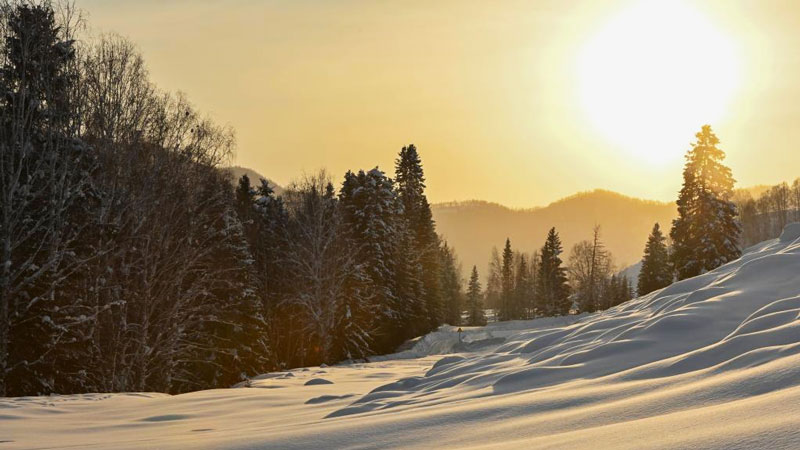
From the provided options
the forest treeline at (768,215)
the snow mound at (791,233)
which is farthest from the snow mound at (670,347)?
the forest treeline at (768,215)

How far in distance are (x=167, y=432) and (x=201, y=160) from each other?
16.8 metres

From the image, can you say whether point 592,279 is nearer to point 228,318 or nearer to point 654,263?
point 654,263

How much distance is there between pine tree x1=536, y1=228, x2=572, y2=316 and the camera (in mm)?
67625

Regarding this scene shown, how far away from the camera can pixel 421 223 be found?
2195 inches

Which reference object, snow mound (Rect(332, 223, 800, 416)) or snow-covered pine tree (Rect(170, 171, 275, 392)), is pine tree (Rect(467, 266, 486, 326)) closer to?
snow-covered pine tree (Rect(170, 171, 275, 392))

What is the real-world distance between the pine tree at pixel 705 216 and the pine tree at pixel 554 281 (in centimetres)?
2427

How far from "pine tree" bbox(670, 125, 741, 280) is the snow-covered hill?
104 ft

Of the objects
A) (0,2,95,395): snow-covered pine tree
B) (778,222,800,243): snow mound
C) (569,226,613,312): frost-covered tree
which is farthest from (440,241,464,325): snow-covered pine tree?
(778,222,800,243): snow mound

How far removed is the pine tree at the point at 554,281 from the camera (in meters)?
67.6

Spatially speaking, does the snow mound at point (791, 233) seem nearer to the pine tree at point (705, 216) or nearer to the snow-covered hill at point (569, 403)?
the snow-covered hill at point (569, 403)

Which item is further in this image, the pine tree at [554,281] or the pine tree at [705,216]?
the pine tree at [554,281]

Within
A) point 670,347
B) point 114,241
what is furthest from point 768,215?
point 670,347

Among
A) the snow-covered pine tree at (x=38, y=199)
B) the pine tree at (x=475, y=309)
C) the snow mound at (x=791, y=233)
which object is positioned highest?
the snow-covered pine tree at (x=38, y=199)

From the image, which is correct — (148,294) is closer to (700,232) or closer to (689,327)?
(689,327)
